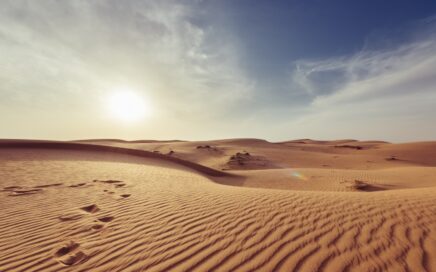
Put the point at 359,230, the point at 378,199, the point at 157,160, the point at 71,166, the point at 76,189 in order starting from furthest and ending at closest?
the point at 157,160, the point at 71,166, the point at 76,189, the point at 378,199, the point at 359,230

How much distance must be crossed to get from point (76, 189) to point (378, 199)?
25.0 ft

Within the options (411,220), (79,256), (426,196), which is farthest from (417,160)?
(79,256)

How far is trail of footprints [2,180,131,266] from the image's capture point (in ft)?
9.61

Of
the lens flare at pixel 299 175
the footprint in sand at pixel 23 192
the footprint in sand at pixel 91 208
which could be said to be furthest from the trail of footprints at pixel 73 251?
the lens flare at pixel 299 175

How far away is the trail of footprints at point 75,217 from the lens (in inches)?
115

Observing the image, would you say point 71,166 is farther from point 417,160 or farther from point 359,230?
point 417,160

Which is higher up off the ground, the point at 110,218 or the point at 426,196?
the point at 426,196

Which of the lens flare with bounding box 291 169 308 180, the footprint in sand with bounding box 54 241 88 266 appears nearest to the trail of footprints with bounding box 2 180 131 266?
the footprint in sand with bounding box 54 241 88 266

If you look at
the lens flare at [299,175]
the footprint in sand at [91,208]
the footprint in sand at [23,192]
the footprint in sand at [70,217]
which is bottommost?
the lens flare at [299,175]

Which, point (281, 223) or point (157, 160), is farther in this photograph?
point (157, 160)

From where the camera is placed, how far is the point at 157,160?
49.1ft

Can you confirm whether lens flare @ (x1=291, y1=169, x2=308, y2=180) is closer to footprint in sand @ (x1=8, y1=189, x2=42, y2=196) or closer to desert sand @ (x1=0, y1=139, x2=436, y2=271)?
desert sand @ (x1=0, y1=139, x2=436, y2=271)

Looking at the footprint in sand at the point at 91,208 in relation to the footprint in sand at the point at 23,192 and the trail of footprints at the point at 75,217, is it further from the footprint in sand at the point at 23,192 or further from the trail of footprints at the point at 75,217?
the footprint in sand at the point at 23,192

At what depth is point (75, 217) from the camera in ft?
14.3
